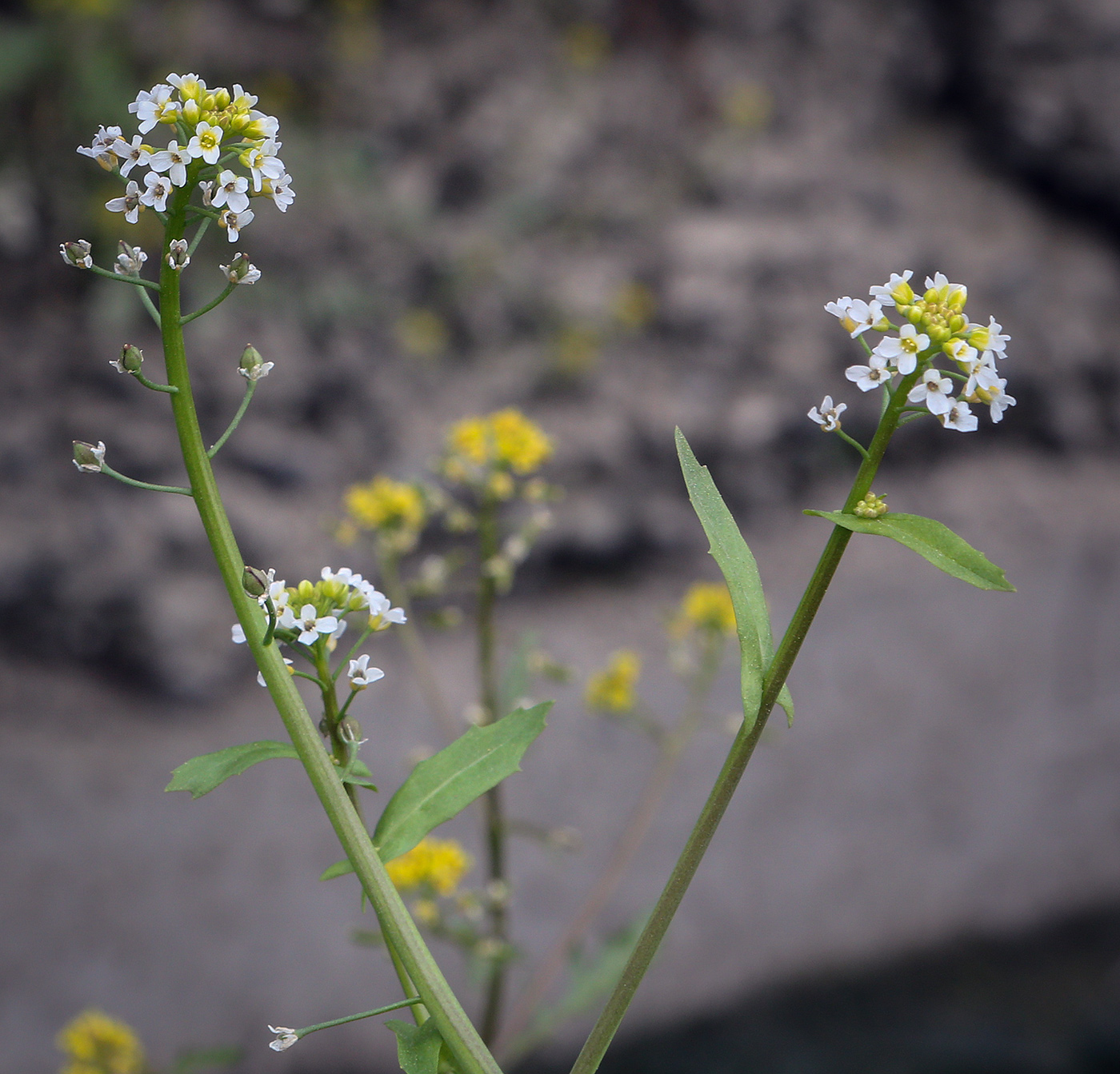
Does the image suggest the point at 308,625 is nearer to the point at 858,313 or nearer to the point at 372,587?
the point at 372,587

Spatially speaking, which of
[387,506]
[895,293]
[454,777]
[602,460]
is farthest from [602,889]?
[602,460]

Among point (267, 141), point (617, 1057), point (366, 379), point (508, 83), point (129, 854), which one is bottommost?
point (617, 1057)

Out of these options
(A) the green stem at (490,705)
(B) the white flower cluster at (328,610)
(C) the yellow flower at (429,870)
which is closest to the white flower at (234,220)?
(B) the white flower cluster at (328,610)

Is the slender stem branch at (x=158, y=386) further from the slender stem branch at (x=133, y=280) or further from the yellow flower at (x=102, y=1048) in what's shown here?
the yellow flower at (x=102, y=1048)

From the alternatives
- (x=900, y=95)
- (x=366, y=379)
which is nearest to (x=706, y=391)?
(x=366, y=379)

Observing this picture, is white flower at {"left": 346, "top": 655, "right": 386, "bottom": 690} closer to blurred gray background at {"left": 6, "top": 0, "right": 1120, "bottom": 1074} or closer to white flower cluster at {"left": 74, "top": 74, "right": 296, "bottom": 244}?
white flower cluster at {"left": 74, "top": 74, "right": 296, "bottom": 244}

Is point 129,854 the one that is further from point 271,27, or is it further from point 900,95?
point 900,95
